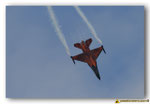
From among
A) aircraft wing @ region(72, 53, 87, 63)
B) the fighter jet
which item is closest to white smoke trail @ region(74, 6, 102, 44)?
the fighter jet

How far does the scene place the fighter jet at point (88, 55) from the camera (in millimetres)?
7523

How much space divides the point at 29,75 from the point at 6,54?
1.01m

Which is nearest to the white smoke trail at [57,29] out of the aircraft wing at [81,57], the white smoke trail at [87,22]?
the aircraft wing at [81,57]

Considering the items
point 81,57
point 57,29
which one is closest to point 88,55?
point 81,57

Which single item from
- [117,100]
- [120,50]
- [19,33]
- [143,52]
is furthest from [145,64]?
[19,33]

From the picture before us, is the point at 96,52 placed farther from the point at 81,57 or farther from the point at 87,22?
the point at 87,22

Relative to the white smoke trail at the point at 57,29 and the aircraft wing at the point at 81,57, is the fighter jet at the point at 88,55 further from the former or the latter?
the white smoke trail at the point at 57,29

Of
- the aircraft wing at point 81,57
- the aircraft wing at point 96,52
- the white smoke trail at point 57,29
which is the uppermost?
the white smoke trail at point 57,29

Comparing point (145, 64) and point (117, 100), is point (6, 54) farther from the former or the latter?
point (145, 64)

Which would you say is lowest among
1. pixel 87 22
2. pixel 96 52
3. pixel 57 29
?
→ pixel 96 52

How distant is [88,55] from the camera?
25.5 feet

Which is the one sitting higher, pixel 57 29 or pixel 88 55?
pixel 57 29

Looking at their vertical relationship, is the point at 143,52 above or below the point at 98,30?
below

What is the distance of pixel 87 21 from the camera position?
25.3 feet
